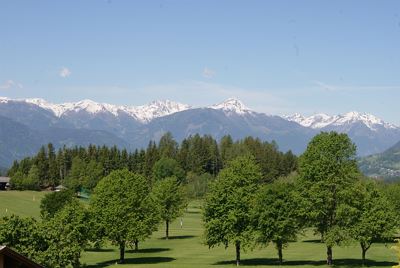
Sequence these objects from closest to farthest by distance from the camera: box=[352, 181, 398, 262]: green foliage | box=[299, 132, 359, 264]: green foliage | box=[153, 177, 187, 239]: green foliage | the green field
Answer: box=[299, 132, 359, 264]: green foliage, box=[352, 181, 398, 262]: green foliage, the green field, box=[153, 177, 187, 239]: green foliage

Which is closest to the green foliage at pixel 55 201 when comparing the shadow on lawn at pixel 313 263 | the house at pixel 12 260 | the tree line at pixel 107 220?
the tree line at pixel 107 220

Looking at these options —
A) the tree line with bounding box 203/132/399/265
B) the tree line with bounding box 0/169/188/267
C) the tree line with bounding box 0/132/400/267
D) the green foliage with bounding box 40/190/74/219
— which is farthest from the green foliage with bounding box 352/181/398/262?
the green foliage with bounding box 40/190/74/219

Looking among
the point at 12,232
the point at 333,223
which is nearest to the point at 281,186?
the point at 333,223

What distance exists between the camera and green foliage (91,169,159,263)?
7562 cm

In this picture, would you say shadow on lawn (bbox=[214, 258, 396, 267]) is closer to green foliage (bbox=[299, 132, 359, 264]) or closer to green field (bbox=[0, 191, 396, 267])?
green field (bbox=[0, 191, 396, 267])

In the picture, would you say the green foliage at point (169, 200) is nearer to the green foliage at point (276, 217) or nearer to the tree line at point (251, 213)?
the tree line at point (251, 213)

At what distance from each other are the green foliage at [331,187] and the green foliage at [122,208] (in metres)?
23.2

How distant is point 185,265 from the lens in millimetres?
68438

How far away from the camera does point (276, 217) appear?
225 ft

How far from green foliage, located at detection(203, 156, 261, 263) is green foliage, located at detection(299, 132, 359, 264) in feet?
25.8

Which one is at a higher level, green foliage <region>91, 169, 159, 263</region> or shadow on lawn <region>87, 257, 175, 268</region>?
green foliage <region>91, 169, 159, 263</region>

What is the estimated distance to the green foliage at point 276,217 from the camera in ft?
221

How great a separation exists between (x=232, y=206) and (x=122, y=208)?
1534 cm

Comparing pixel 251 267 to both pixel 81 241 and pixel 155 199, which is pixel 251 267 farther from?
pixel 155 199
